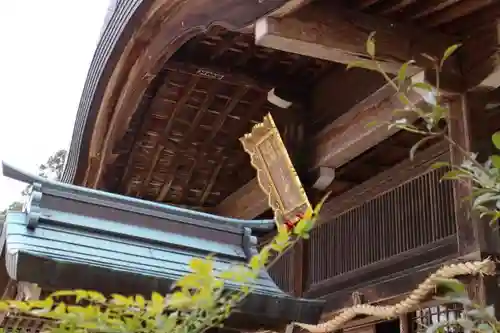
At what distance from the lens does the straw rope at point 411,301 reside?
3.47 m

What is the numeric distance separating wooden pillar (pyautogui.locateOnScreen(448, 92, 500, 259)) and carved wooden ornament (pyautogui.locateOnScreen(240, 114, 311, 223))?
1.21m

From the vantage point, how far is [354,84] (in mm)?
4938

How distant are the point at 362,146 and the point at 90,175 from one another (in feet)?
9.57

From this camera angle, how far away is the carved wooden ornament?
188 inches

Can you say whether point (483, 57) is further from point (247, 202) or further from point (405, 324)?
point (247, 202)

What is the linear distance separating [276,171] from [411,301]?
1.53 m

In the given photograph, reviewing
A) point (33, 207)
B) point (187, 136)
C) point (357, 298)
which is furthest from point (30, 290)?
point (187, 136)

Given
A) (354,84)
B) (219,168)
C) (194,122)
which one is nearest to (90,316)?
(354,84)

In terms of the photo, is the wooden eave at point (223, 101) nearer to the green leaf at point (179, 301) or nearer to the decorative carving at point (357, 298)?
the decorative carving at point (357, 298)

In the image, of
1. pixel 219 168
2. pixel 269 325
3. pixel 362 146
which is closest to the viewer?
pixel 269 325

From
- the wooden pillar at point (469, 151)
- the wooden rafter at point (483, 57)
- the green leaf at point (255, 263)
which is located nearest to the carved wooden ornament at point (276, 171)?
the wooden pillar at point (469, 151)

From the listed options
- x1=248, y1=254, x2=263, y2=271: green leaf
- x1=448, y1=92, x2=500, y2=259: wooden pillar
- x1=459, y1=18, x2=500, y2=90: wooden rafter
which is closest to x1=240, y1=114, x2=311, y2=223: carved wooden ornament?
x1=448, y1=92, x2=500, y2=259: wooden pillar

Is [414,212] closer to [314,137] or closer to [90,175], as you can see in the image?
[314,137]

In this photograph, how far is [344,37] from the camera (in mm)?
3689
